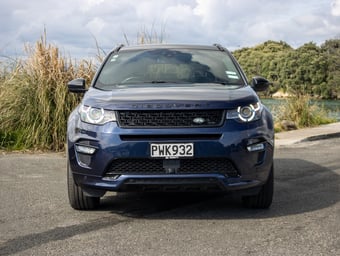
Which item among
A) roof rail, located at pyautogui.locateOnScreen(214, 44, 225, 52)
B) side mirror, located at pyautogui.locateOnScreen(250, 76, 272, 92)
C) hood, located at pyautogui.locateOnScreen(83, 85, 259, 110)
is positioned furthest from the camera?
roof rail, located at pyautogui.locateOnScreen(214, 44, 225, 52)

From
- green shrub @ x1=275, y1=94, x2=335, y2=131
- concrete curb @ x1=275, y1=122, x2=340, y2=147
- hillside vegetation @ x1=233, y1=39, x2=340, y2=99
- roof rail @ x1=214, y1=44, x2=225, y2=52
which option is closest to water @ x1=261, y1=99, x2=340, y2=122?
green shrub @ x1=275, y1=94, x2=335, y2=131

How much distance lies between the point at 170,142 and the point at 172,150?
70mm

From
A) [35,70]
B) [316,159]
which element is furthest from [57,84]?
[316,159]

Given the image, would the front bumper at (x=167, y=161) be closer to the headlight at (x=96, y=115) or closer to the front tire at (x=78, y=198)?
the headlight at (x=96, y=115)

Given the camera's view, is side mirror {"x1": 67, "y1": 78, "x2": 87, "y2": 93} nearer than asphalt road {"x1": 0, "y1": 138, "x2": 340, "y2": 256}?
No

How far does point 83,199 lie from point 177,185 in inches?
40.7

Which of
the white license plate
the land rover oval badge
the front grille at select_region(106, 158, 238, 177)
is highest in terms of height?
the land rover oval badge

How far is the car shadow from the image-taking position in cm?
510

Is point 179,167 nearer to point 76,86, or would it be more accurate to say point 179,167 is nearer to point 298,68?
point 76,86

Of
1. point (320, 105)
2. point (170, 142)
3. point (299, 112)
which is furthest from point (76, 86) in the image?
point (320, 105)

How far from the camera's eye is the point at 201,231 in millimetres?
4434

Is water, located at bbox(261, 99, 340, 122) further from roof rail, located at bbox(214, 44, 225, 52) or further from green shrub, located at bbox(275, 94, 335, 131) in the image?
roof rail, located at bbox(214, 44, 225, 52)

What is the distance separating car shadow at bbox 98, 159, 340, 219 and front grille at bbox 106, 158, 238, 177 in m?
0.53

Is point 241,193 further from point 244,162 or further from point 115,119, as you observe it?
point 115,119
